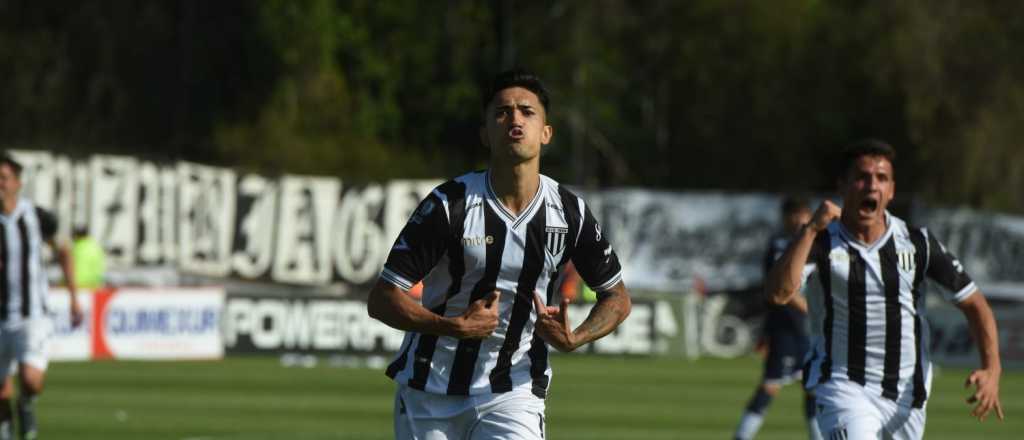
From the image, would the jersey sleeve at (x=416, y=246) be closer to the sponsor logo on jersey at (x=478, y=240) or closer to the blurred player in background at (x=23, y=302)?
the sponsor logo on jersey at (x=478, y=240)

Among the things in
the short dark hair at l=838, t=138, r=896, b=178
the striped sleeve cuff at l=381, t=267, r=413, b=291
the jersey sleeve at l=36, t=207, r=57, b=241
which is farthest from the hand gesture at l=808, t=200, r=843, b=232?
the jersey sleeve at l=36, t=207, r=57, b=241

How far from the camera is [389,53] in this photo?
57562 millimetres

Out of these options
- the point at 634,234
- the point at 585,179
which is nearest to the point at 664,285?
the point at 634,234

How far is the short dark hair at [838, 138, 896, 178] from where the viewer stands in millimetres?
9695

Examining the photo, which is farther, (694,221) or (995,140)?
(995,140)

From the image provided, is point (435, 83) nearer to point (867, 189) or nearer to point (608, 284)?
point (867, 189)

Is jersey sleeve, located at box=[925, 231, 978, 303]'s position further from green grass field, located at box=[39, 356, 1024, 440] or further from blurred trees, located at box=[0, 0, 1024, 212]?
blurred trees, located at box=[0, 0, 1024, 212]

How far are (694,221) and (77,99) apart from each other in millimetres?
24336

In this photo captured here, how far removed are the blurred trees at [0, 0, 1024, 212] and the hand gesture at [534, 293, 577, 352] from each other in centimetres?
4270

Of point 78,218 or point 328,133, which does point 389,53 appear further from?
point 78,218

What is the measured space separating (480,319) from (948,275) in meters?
3.17

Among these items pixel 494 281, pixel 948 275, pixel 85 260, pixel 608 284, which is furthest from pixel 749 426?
pixel 85 260

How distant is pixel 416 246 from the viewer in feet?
26.4

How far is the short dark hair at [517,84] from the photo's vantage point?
26.1 ft
